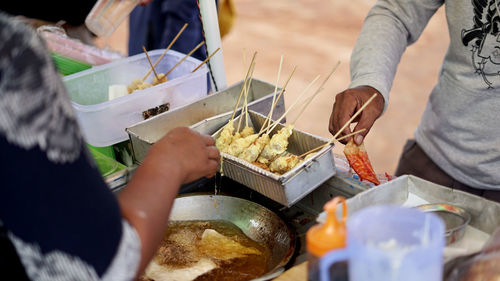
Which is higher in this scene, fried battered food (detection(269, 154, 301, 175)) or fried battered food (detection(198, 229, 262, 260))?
fried battered food (detection(269, 154, 301, 175))

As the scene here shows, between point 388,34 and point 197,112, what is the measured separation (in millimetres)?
928

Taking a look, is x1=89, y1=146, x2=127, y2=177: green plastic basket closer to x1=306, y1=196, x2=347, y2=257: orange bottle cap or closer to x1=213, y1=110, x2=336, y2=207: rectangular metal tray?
x1=213, y1=110, x2=336, y2=207: rectangular metal tray

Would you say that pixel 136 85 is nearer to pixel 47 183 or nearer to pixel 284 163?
pixel 284 163

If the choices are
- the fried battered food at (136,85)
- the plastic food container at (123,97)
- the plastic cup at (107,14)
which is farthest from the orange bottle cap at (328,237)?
the plastic cup at (107,14)

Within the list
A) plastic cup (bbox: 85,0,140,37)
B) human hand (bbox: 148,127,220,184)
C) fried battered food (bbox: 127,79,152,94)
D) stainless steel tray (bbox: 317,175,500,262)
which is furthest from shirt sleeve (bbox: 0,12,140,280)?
plastic cup (bbox: 85,0,140,37)

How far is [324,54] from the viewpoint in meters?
7.02

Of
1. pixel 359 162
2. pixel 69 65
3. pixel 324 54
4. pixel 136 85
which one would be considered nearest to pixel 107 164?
pixel 136 85

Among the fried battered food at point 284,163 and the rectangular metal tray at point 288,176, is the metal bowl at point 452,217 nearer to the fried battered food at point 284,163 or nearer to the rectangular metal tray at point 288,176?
the rectangular metal tray at point 288,176

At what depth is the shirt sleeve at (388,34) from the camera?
214cm

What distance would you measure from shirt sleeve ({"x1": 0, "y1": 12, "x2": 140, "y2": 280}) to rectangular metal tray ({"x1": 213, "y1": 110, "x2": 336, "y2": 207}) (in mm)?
635

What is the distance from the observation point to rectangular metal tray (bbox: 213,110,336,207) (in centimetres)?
146

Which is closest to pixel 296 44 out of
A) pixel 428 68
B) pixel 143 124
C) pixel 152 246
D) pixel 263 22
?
pixel 263 22

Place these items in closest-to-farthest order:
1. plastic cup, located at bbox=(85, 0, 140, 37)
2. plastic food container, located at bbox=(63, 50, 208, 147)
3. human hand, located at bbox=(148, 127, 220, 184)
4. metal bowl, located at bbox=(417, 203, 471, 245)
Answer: human hand, located at bbox=(148, 127, 220, 184) → metal bowl, located at bbox=(417, 203, 471, 245) → plastic food container, located at bbox=(63, 50, 208, 147) → plastic cup, located at bbox=(85, 0, 140, 37)

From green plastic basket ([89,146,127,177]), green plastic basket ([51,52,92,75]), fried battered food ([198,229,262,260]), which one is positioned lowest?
green plastic basket ([89,146,127,177])
